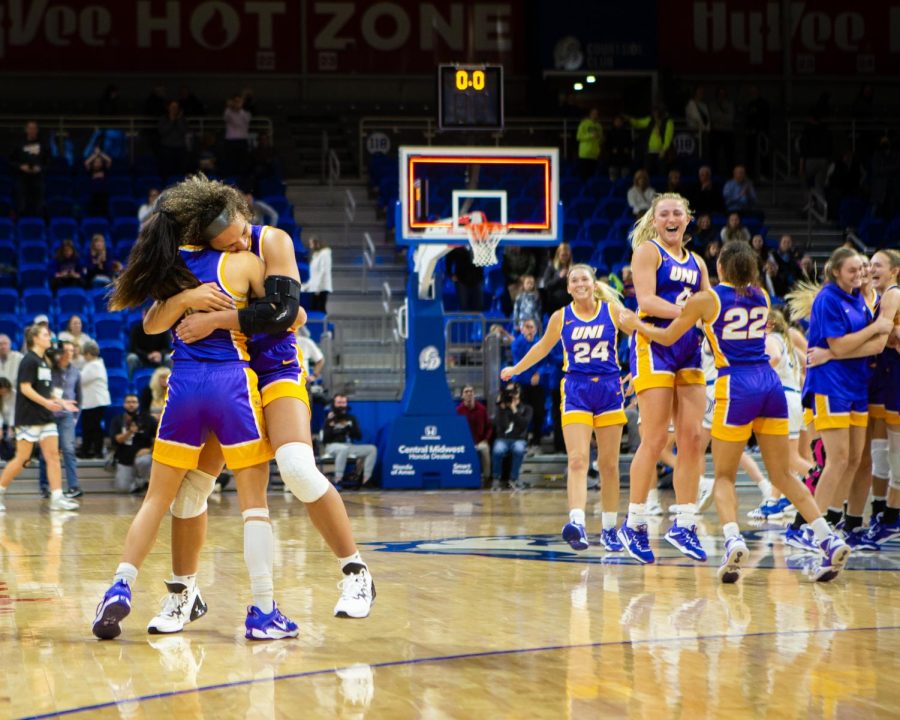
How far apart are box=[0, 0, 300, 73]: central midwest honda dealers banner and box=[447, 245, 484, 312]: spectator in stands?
27.5 feet

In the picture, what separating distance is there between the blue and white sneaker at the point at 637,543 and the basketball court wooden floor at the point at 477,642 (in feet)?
0.37

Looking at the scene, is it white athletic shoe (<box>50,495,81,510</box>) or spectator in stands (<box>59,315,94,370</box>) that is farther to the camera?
spectator in stands (<box>59,315,94,370</box>)

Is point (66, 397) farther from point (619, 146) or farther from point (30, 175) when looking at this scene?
point (619, 146)

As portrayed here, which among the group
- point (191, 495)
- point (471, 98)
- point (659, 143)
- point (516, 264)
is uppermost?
point (659, 143)

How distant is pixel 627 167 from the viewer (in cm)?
2238

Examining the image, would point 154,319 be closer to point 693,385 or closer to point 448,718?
point 448,718

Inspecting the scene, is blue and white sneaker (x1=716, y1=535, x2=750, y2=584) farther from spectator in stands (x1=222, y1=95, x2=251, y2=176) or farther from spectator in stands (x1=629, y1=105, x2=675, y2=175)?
spectator in stands (x1=629, y1=105, x2=675, y2=175)

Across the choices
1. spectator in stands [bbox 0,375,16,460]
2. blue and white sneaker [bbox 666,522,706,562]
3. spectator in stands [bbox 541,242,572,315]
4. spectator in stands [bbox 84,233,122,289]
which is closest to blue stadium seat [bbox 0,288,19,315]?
spectator in stands [bbox 84,233,122,289]

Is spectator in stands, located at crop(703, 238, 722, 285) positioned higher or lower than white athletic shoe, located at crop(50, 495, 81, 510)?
higher

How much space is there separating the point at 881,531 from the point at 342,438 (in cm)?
795

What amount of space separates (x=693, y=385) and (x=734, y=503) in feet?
3.18

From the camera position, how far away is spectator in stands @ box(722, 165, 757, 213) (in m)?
21.2

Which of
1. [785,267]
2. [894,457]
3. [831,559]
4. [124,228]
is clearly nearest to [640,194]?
[785,267]

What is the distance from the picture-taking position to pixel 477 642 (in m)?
5.80
